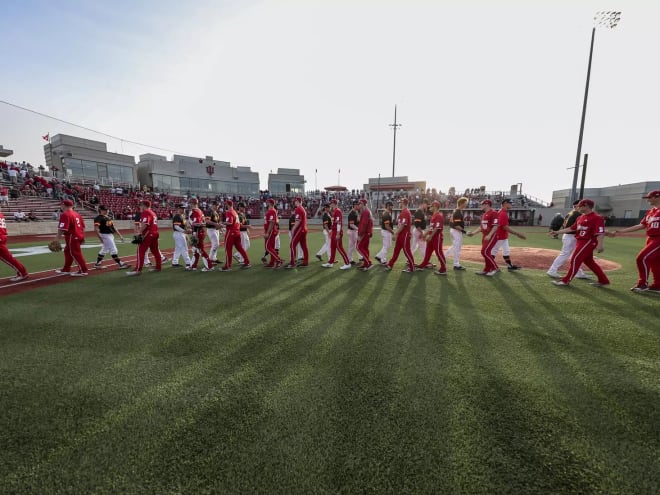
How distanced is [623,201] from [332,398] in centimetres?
5540

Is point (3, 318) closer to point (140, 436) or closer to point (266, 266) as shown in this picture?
point (140, 436)

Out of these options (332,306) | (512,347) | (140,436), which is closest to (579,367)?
(512,347)

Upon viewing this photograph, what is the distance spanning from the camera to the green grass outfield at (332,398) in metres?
1.81

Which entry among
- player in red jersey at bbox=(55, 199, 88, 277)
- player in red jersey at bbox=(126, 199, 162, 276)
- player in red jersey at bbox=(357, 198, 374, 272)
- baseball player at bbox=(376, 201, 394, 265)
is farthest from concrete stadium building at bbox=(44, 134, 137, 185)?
baseball player at bbox=(376, 201, 394, 265)

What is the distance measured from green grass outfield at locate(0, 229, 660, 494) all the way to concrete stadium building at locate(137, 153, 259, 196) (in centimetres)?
4281

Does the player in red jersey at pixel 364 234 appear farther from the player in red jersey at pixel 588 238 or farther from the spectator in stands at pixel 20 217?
the spectator in stands at pixel 20 217

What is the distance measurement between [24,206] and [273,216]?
2546 cm

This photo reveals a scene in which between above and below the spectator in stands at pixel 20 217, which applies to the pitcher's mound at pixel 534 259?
below

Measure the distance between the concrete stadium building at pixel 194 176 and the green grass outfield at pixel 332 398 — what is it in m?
42.8

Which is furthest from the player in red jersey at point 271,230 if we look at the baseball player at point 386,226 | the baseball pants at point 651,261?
the baseball pants at point 651,261

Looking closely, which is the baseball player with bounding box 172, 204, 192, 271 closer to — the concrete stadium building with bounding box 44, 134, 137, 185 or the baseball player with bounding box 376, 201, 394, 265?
the baseball player with bounding box 376, 201, 394, 265

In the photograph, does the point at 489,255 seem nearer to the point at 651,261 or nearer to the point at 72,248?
the point at 651,261

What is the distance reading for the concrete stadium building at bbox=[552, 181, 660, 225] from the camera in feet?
117

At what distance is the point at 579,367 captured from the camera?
299 centimetres
